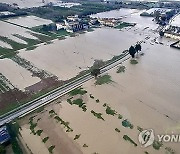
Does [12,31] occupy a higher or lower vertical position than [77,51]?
lower

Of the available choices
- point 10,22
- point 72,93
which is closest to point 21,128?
point 72,93

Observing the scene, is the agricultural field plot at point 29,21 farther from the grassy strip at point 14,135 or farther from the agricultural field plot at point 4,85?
the grassy strip at point 14,135

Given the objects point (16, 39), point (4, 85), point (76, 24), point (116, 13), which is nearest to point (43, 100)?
point (4, 85)

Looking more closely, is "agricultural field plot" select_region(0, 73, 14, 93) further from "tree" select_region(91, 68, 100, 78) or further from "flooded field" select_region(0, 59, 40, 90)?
"tree" select_region(91, 68, 100, 78)

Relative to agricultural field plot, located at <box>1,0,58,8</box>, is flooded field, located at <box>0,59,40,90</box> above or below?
above

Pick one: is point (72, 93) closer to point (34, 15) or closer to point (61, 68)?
point (61, 68)

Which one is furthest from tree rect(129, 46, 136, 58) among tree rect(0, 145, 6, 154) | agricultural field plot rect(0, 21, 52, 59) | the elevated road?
tree rect(0, 145, 6, 154)

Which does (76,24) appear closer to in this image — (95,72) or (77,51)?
(77,51)

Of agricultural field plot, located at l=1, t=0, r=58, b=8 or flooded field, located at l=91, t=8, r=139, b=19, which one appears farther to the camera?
agricultural field plot, located at l=1, t=0, r=58, b=8
